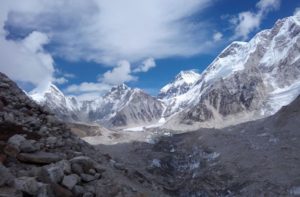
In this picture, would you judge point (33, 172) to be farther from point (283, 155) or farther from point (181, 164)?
point (181, 164)

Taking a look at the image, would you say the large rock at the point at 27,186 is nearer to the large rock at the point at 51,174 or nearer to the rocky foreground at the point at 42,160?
the rocky foreground at the point at 42,160

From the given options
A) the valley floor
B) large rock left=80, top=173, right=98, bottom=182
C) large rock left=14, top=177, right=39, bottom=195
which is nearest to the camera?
large rock left=14, top=177, right=39, bottom=195

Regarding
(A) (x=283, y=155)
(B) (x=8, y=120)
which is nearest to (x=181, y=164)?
(A) (x=283, y=155)

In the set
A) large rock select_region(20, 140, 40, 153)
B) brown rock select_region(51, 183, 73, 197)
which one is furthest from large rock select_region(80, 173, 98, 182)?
large rock select_region(20, 140, 40, 153)

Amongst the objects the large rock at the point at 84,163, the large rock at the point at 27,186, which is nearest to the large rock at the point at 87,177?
the large rock at the point at 84,163

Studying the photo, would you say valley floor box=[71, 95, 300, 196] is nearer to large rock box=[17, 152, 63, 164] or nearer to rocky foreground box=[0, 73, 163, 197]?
rocky foreground box=[0, 73, 163, 197]

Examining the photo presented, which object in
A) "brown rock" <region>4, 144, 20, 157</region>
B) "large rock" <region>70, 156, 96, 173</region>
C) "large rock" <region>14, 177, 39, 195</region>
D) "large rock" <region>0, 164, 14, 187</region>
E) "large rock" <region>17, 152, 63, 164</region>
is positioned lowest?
"large rock" <region>14, 177, 39, 195</region>

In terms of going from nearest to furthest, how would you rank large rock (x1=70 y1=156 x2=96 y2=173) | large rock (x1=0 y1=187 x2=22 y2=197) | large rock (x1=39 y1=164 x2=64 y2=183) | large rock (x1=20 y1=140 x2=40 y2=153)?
large rock (x1=0 y1=187 x2=22 y2=197) < large rock (x1=39 y1=164 x2=64 y2=183) < large rock (x1=70 y1=156 x2=96 y2=173) < large rock (x1=20 y1=140 x2=40 y2=153)

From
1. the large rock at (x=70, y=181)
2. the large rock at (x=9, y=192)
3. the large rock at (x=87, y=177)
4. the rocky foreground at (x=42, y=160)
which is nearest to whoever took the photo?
the large rock at (x=9, y=192)

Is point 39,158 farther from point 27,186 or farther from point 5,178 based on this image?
point 5,178
